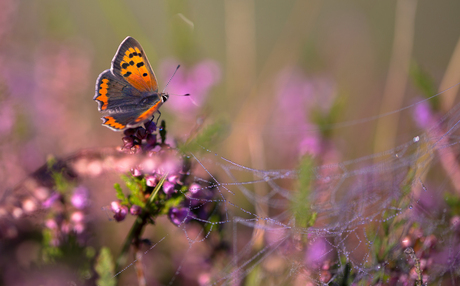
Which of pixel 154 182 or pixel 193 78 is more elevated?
pixel 193 78

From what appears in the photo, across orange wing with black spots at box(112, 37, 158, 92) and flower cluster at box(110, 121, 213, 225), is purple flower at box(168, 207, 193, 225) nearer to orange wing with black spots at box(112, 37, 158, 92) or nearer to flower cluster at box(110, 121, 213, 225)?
flower cluster at box(110, 121, 213, 225)

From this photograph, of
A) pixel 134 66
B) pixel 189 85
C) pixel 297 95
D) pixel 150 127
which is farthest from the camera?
pixel 297 95

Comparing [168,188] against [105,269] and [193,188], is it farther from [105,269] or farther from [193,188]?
[105,269]

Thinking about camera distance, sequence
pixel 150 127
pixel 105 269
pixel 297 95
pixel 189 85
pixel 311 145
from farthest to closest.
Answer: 1. pixel 297 95
2. pixel 189 85
3. pixel 311 145
4. pixel 150 127
5. pixel 105 269

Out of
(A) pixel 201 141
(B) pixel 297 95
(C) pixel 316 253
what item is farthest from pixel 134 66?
(B) pixel 297 95

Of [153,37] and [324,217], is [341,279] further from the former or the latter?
[153,37]

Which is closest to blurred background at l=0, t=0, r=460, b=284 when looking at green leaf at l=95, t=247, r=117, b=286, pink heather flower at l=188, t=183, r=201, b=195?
pink heather flower at l=188, t=183, r=201, b=195
